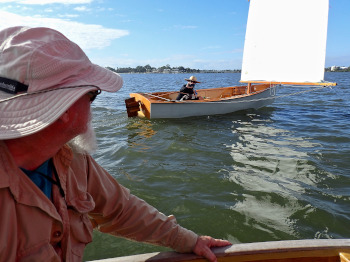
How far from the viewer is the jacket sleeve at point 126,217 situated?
63.7 inches

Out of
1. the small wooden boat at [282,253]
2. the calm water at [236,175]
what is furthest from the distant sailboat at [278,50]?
the small wooden boat at [282,253]

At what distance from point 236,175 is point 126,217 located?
4.22m

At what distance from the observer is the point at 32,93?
103cm

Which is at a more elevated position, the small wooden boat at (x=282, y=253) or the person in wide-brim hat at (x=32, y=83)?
the person in wide-brim hat at (x=32, y=83)

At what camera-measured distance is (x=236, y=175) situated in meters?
5.67

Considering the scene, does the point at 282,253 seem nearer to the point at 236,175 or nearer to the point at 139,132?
the point at 236,175

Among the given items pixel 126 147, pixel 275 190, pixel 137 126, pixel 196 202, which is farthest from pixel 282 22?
pixel 196 202

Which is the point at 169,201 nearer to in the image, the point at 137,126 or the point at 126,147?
the point at 126,147

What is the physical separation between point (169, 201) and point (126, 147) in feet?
11.8

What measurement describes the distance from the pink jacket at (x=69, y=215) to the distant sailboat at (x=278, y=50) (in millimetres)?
10190

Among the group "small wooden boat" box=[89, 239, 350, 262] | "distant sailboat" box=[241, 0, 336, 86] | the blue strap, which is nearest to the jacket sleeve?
"small wooden boat" box=[89, 239, 350, 262]

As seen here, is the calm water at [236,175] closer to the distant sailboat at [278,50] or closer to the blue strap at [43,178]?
the blue strap at [43,178]

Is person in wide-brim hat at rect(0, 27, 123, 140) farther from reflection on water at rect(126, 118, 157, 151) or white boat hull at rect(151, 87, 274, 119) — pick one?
white boat hull at rect(151, 87, 274, 119)

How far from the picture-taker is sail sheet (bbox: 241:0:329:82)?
13.5 m
